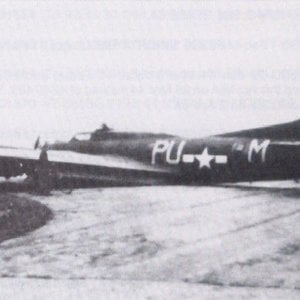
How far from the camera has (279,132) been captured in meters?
13.8

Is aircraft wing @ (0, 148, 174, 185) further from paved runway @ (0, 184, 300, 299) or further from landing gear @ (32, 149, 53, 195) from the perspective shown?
paved runway @ (0, 184, 300, 299)

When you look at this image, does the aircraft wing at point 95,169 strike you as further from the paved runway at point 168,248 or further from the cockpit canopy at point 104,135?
the paved runway at point 168,248

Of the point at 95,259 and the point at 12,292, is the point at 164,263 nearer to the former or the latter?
the point at 95,259

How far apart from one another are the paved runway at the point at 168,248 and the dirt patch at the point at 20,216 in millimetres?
228

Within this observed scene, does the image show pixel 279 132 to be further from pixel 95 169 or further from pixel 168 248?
pixel 168 248

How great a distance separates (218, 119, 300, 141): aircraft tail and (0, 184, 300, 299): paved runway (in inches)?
132

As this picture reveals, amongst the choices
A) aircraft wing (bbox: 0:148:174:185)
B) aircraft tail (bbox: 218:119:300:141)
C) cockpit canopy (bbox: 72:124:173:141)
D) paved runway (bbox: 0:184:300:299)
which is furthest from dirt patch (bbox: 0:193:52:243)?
cockpit canopy (bbox: 72:124:173:141)

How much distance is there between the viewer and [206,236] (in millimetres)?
6801

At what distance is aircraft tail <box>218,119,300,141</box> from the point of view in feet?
44.3

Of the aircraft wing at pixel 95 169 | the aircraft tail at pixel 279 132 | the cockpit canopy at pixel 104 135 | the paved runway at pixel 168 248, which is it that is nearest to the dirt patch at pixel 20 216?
the paved runway at pixel 168 248

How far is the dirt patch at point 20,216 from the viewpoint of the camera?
23.9ft

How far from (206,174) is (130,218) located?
6575mm

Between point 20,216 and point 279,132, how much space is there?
25.5ft

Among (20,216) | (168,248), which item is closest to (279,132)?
(20,216)
